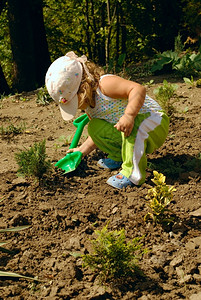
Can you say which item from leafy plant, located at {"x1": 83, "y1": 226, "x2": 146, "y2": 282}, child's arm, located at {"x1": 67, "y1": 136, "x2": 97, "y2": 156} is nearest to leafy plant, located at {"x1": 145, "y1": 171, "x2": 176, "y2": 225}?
leafy plant, located at {"x1": 83, "y1": 226, "x2": 146, "y2": 282}

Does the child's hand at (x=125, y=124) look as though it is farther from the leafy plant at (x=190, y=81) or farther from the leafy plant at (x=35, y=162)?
the leafy plant at (x=190, y=81)

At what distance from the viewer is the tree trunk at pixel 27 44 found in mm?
5949

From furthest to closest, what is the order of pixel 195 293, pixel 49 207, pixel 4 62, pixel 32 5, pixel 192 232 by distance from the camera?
pixel 4 62, pixel 32 5, pixel 49 207, pixel 192 232, pixel 195 293

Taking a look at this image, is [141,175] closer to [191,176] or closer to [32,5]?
[191,176]

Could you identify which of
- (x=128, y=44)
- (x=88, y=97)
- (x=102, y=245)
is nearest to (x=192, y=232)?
(x=102, y=245)

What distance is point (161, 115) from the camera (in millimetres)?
2980

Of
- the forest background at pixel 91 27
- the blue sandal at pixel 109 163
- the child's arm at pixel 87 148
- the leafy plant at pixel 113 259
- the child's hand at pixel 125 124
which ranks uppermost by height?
the child's hand at pixel 125 124

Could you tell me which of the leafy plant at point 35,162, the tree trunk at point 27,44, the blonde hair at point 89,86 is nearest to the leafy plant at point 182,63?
the tree trunk at point 27,44

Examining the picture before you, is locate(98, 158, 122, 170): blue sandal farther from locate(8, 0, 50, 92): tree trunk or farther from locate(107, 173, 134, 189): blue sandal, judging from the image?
locate(8, 0, 50, 92): tree trunk

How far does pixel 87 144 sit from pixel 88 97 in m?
0.51

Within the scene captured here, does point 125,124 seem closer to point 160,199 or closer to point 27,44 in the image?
point 160,199

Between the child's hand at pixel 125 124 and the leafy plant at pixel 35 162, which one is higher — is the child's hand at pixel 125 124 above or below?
above

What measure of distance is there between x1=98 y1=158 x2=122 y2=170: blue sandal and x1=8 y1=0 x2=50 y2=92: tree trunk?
3.24m

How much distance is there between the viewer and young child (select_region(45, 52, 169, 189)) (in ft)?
8.95
